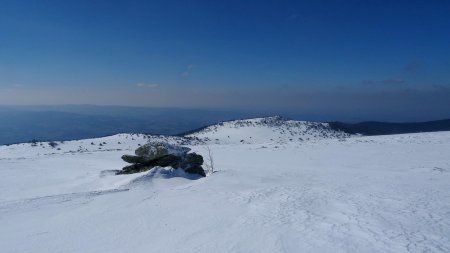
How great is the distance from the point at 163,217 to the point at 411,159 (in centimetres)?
2292

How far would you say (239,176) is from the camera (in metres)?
20.7

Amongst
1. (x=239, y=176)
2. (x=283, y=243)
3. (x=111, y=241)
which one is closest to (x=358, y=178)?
(x=239, y=176)

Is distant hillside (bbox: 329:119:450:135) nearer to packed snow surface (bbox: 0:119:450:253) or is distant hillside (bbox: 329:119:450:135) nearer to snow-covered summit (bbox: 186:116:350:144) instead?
snow-covered summit (bbox: 186:116:350:144)

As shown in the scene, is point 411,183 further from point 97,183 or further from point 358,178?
point 97,183

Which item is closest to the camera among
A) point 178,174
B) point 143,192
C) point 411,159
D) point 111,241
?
point 111,241

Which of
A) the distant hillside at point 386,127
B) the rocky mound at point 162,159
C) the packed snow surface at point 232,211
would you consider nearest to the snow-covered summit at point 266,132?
the distant hillside at point 386,127

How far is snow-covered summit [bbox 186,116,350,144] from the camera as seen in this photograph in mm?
73550

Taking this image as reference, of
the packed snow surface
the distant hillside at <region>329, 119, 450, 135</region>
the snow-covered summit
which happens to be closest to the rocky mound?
the packed snow surface

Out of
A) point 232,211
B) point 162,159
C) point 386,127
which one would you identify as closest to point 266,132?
point 386,127

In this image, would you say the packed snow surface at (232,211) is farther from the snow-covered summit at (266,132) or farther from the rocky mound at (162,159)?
the snow-covered summit at (266,132)

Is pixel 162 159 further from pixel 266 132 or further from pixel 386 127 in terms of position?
pixel 386 127

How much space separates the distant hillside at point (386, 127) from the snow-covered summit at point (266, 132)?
529cm

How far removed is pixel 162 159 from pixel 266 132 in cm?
5802

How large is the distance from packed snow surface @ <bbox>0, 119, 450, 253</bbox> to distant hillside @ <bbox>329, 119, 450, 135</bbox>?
68.3m
